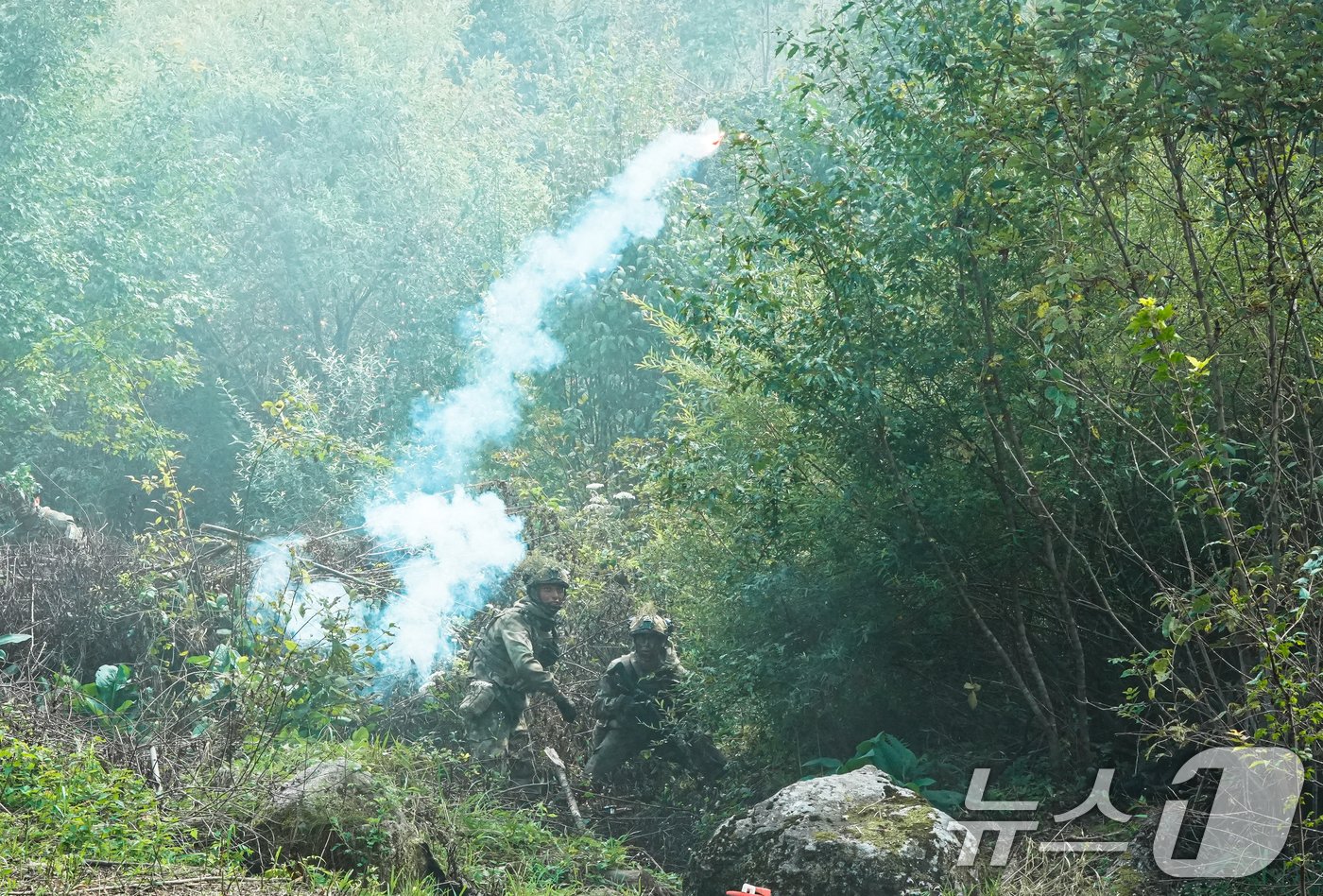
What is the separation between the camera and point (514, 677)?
9516 mm

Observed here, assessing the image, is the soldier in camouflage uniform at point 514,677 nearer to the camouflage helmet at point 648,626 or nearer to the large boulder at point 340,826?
the camouflage helmet at point 648,626

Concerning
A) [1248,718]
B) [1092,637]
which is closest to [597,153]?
[1092,637]

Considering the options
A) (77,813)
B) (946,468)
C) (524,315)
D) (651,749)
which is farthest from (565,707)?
(524,315)

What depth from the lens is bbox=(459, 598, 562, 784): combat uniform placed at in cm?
940

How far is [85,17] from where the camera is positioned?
1992cm

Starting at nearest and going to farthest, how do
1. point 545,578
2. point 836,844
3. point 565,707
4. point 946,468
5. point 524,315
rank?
point 836,844, point 946,468, point 565,707, point 545,578, point 524,315

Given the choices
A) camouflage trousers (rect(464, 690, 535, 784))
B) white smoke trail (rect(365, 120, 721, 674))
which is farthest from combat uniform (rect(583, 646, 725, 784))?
white smoke trail (rect(365, 120, 721, 674))

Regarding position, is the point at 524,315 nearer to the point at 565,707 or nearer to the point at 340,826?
the point at 565,707

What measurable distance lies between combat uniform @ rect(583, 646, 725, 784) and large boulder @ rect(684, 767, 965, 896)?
321cm

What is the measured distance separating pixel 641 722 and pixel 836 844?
4.02 meters

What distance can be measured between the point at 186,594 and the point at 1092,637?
6.77 m

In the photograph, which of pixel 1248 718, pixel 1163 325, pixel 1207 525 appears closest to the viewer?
pixel 1163 325

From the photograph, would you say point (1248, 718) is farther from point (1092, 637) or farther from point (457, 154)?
point (457, 154)

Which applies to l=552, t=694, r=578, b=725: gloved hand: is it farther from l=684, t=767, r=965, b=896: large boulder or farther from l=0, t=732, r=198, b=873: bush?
l=684, t=767, r=965, b=896: large boulder
